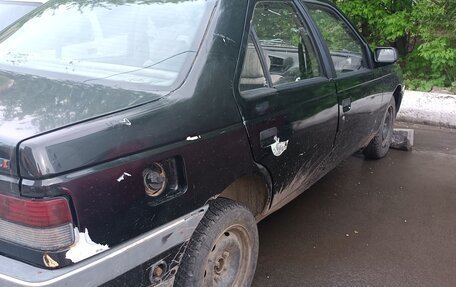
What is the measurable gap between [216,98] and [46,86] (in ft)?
2.41

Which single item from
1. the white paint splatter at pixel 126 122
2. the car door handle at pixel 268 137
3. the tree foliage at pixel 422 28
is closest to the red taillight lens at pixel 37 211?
the white paint splatter at pixel 126 122

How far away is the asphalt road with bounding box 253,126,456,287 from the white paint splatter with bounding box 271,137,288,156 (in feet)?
2.83

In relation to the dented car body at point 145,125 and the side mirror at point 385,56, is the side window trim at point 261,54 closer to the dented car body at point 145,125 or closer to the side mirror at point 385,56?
the dented car body at point 145,125

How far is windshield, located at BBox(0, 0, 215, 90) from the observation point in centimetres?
224

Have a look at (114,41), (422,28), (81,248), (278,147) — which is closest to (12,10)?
(114,41)

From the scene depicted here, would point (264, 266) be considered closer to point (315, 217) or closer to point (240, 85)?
point (315, 217)

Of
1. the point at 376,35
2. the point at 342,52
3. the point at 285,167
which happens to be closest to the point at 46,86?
the point at 285,167

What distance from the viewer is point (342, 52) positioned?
377cm

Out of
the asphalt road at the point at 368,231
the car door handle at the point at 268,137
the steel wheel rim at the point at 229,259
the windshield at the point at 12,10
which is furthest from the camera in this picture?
the windshield at the point at 12,10

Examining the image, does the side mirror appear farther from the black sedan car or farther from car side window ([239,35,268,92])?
the black sedan car

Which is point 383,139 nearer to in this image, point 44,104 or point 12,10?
point 44,104

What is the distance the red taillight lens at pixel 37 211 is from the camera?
160cm

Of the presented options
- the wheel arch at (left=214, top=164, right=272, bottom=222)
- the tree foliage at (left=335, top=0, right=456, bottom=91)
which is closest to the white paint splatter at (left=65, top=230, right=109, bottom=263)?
the wheel arch at (left=214, top=164, right=272, bottom=222)

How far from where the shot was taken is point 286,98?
8.85 feet
